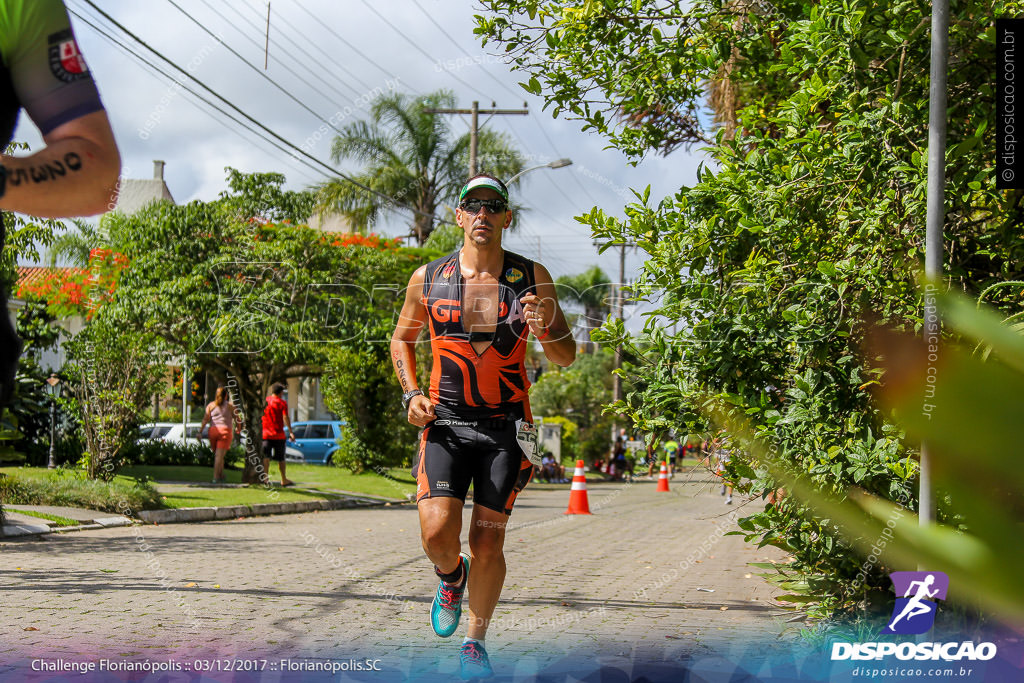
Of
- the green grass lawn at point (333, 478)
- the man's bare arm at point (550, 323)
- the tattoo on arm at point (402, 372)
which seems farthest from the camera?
the green grass lawn at point (333, 478)

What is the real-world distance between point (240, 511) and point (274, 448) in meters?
3.05

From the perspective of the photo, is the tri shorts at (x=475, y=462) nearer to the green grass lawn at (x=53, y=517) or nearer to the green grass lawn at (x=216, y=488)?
the green grass lawn at (x=53, y=517)

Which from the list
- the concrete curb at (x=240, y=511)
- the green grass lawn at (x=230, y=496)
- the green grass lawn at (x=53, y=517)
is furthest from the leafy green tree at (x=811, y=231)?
the green grass lawn at (x=230, y=496)

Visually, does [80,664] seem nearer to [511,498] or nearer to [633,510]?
[511,498]

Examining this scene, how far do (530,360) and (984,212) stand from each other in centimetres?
3114

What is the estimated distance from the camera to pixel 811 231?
18.1 feet

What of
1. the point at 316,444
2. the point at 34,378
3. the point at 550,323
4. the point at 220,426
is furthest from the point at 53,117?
the point at 316,444

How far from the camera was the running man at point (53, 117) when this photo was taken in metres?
2.00

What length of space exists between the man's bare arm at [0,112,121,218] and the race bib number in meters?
2.63

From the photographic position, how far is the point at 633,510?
18.0 meters

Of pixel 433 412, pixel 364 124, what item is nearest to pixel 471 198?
pixel 433 412

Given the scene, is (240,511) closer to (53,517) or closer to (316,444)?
(53,517)

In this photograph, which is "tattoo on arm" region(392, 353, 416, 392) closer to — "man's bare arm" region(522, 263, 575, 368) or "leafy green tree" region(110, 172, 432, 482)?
"man's bare arm" region(522, 263, 575, 368)

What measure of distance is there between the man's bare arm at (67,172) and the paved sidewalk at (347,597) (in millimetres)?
2995
